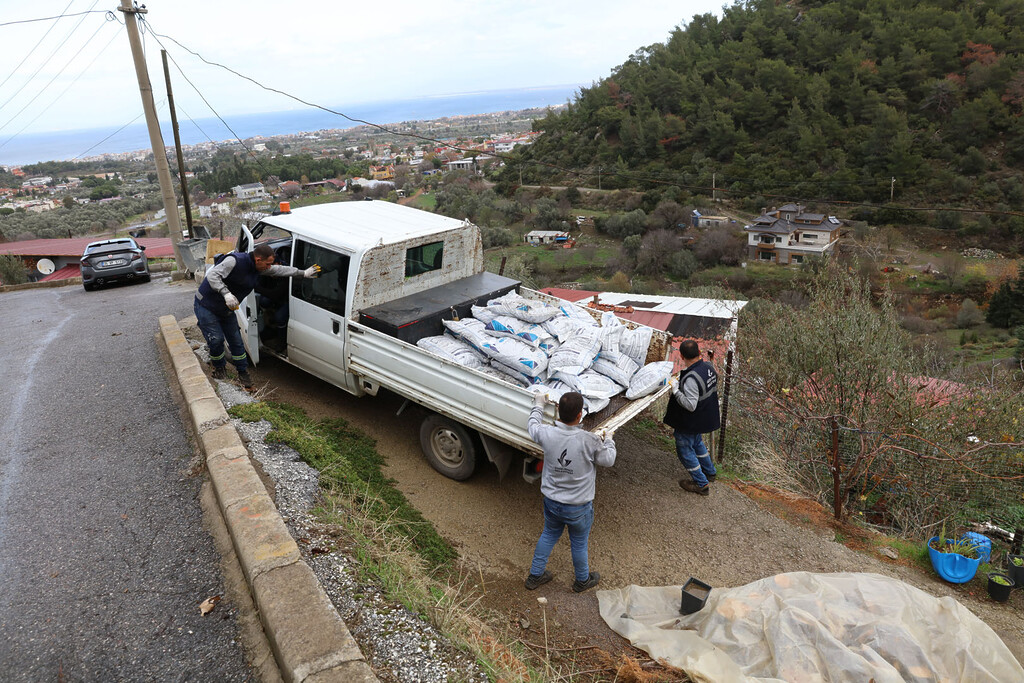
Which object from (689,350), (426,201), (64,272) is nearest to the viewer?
(689,350)

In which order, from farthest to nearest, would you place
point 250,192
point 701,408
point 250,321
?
1. point 250,192
2. point 250,321
3. point 701,408

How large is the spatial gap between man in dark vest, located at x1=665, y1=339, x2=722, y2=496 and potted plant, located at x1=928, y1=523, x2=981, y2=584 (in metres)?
1.82

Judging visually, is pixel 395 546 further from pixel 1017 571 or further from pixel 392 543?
pixel 1017 571

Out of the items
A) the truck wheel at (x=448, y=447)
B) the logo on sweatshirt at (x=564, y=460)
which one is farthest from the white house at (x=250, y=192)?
the logo on sweatshirt at (x=564, y=460)

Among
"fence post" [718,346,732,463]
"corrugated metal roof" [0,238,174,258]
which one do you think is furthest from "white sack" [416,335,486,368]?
"corrugated metal roof" [0,238,174,258]

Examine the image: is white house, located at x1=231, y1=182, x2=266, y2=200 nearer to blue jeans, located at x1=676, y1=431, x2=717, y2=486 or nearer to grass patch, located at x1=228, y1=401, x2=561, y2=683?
grass patch, located at x1=228, y1=401, x2=561, y2=683

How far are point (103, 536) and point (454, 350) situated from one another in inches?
117

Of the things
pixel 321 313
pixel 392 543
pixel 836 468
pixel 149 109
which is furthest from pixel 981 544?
pixel 149 109

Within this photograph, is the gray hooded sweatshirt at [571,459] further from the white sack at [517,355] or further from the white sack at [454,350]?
the white sack at [454,350]

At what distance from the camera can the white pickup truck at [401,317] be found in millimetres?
4992

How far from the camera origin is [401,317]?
5676 millimetres

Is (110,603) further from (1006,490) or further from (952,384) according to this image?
(952,384)

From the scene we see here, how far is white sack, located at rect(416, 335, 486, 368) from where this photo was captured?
5375 millimetres

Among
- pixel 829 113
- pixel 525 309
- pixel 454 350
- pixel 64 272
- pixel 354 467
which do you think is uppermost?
pixel 829 113
